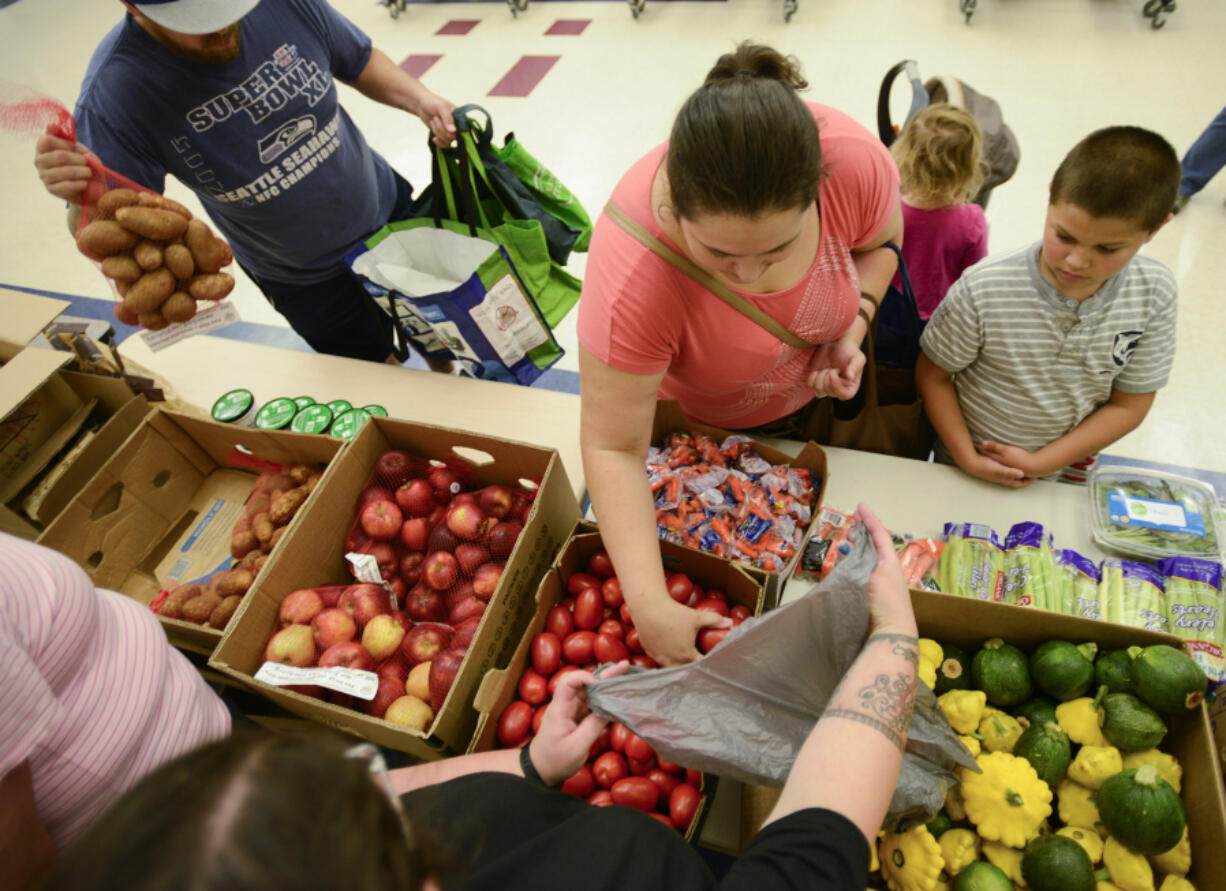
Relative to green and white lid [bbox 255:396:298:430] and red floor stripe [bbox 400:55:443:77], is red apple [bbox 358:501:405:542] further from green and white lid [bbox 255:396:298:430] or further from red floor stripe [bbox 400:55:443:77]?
red floor stripe [bbox 400:55:443:77]

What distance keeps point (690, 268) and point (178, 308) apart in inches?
49.3

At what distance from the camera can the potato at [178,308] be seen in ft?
4.99

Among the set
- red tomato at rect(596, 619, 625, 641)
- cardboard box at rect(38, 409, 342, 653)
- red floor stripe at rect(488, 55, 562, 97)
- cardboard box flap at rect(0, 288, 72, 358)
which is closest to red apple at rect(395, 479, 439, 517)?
cardboard box at rect(38, 409, 342, 653)

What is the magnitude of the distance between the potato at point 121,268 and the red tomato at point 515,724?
1.32 metres

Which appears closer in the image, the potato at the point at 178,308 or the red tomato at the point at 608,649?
the red tomato at the point at 608,649

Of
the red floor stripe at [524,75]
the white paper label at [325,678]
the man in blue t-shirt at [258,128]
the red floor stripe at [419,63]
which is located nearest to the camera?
the white paper label at [325,678]

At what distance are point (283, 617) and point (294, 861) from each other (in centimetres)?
110

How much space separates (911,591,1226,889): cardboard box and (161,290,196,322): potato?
1755 mm

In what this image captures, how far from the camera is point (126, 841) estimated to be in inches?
18.8

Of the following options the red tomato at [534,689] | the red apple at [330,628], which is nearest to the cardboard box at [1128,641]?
the red tomato at [534,689]

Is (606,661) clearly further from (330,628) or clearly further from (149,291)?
(149,291)

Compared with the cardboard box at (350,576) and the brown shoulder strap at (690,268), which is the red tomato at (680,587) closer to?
the cardboard box at (350,576)

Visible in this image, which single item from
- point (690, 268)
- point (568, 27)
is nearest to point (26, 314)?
point (690, 268)

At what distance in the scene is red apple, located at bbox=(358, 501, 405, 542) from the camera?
1.60 m
